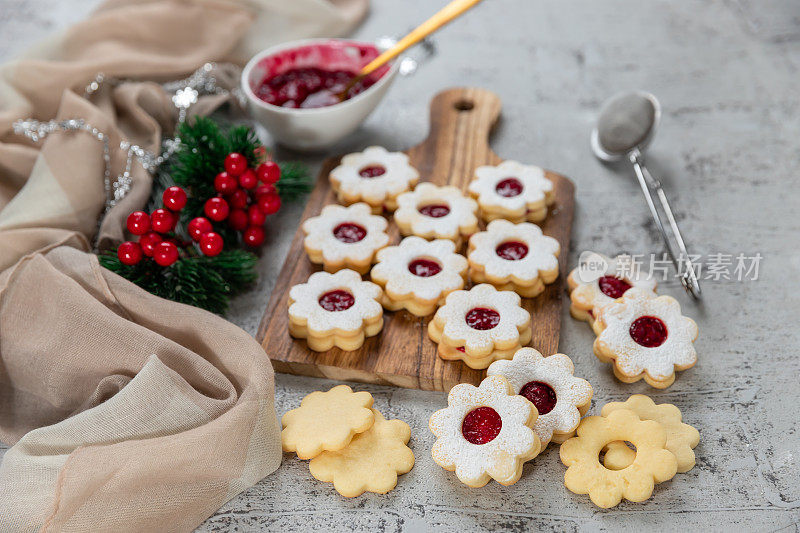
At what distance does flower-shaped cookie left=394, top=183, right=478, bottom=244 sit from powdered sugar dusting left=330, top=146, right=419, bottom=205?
1.4 inches

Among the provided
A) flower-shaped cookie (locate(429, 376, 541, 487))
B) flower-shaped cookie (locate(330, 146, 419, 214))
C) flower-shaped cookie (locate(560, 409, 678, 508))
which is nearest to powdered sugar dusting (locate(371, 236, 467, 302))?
flower-shaped cookie (locate(330, 146, 419, 214))

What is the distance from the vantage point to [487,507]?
115 centimetres

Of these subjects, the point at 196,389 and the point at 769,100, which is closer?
the point at 196,389

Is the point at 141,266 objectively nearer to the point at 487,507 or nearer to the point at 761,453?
the point at 487,507

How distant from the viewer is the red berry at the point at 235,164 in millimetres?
1513

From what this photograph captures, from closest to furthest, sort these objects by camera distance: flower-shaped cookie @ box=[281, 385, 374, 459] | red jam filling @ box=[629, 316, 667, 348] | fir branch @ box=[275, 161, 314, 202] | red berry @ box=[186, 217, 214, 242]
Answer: flower-shaped cookie @ box=[281, 385, 374, 459]
red jam filling @ box=[629, 316, 667, 348]
red berry @ box=[186, 217, 214, 242]
fir branch @ box=[275, 161, 314, 202]

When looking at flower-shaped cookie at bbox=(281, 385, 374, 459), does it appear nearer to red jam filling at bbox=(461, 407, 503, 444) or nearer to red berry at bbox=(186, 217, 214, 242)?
red jam filling at bbox=(461, 407, 503, 444)

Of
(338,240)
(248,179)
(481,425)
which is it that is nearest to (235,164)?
(248,179)

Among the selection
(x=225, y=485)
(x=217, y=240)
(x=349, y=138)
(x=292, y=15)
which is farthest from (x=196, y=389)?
(x=292, y=15)

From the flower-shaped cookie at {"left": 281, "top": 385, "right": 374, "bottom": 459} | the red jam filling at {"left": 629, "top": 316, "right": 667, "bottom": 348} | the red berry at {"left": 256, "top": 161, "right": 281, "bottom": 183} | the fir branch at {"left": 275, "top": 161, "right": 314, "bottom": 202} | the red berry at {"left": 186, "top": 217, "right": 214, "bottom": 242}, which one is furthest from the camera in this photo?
the fir branch at {"left": 275, "top": 161, "right": 314, "bottom": 202}

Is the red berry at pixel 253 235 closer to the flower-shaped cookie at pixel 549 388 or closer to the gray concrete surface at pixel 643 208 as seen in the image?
the gray concrete surface at pixel 643 208

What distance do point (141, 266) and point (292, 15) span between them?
3.19 ft

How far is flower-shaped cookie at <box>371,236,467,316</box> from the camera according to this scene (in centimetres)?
140

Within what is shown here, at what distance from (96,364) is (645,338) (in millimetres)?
947
